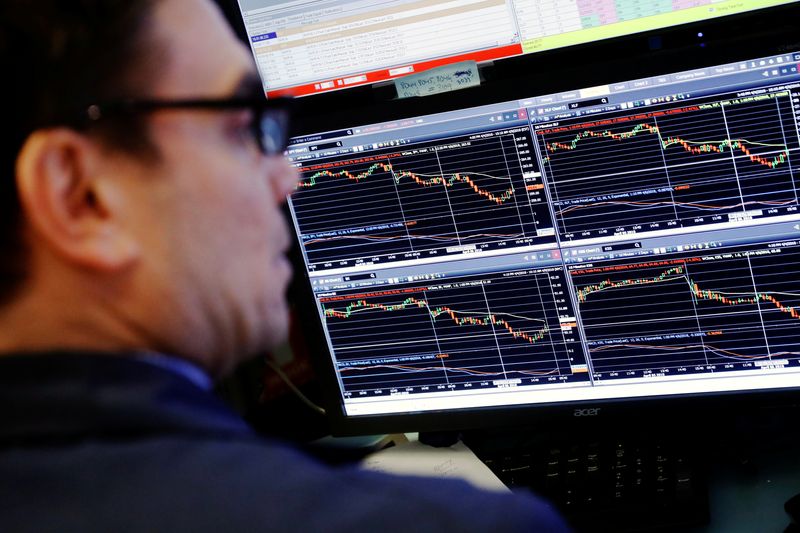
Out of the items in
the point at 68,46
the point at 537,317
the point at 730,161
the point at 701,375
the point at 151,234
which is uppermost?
the point at 68,46

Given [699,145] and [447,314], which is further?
[447,314]

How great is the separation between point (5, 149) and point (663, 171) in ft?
2.33

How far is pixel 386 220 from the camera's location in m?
1.13

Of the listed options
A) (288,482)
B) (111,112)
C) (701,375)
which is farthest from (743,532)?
(111,112)

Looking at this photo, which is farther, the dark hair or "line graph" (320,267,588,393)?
"line graph" (320,267,588,393)

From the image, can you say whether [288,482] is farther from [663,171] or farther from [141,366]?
[663,171]

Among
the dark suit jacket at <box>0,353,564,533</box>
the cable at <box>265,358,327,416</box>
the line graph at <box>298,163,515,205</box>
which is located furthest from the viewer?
the cable at <box>265,358,327,416</box>

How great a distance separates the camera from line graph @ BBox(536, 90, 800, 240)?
0.96m

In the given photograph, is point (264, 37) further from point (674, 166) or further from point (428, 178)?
point (674, 166)

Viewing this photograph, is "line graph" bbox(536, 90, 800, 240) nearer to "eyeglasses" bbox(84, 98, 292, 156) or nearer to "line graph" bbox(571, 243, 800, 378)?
"line graph" bbox(571, 243, 800, 378)

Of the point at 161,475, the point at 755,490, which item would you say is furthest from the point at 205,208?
the point at 755,490

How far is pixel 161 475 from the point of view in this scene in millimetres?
504

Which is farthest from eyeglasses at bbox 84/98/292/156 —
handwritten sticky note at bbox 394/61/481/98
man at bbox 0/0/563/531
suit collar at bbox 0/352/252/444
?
handwritten sticky note at bbox 394/61/481/98

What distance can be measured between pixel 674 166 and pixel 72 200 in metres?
0.68
